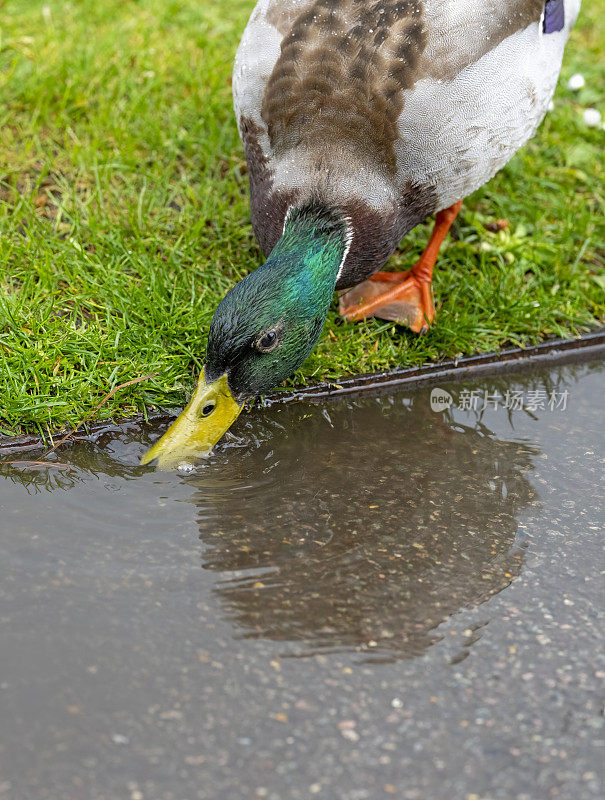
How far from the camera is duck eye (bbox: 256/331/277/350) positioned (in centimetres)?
280

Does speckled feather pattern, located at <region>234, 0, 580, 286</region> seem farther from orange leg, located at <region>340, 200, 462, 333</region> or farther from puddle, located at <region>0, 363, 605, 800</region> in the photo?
puddle, located at <region>0, 363, 605, 800</region>

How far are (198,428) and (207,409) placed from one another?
0.22 feet

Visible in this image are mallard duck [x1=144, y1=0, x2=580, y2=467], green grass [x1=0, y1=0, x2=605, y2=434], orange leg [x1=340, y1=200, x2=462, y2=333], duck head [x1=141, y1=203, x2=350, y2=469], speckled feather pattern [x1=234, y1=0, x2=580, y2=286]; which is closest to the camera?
duck head [x1=141, y1=203, x2=350, y2=469]

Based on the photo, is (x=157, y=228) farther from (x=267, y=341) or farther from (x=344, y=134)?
(x=267, y=341)

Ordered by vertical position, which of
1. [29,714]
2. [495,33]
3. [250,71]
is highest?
[250,71]

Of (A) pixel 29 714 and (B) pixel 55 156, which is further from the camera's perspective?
(B) pixel 55 156

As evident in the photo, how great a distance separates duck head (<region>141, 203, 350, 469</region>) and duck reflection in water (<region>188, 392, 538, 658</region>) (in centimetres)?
13

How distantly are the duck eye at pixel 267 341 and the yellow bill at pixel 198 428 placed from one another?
0.50 feet

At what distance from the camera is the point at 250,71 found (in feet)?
10.7

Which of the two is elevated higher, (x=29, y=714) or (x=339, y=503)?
(x=29, y=714)

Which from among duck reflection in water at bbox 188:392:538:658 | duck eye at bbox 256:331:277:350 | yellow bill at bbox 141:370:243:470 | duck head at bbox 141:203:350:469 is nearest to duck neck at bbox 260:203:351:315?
duck head at bbox 141:203:350:469

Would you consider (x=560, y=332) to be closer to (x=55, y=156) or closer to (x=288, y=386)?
(x=288, y=386)

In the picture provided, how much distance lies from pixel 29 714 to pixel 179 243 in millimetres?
2323

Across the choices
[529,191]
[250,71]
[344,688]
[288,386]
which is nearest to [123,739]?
[344,688]
